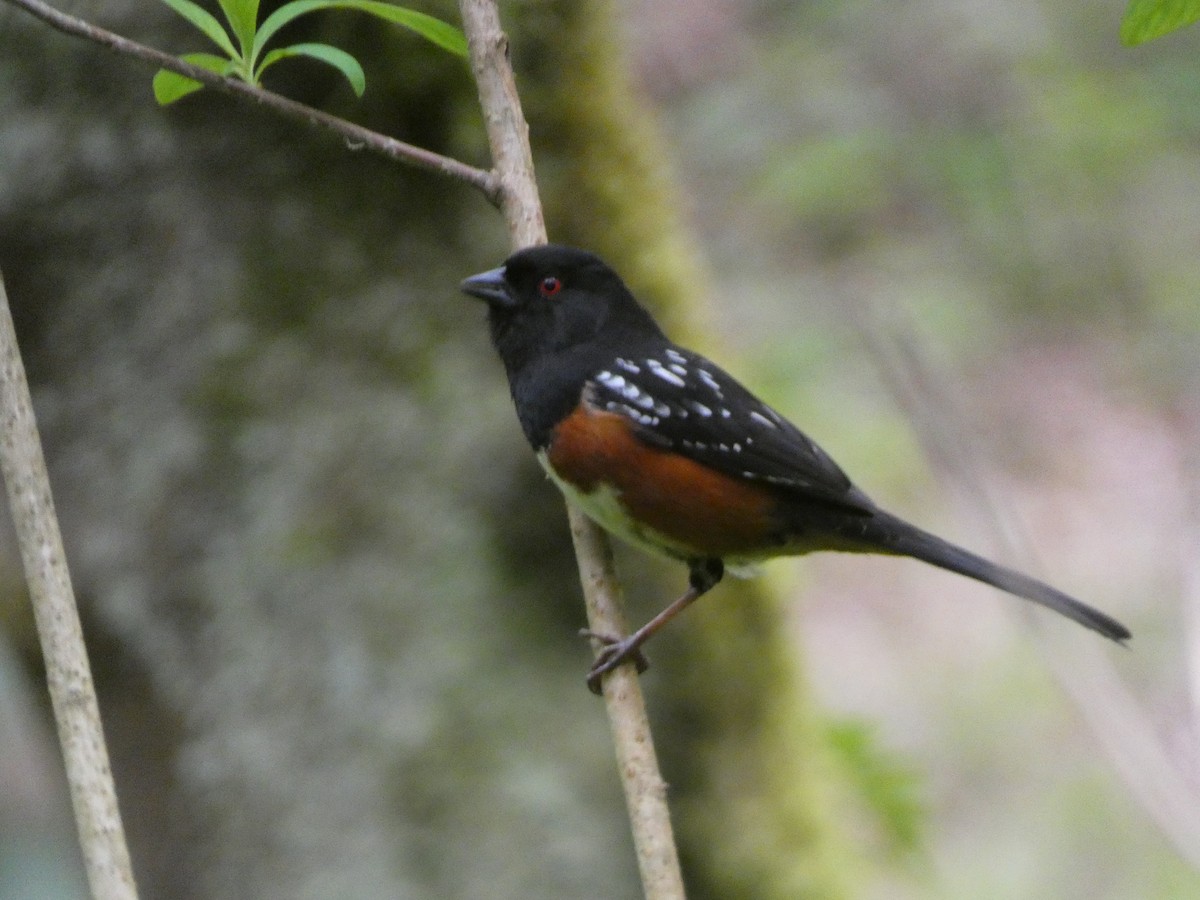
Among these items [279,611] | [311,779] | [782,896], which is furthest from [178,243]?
[782,896]

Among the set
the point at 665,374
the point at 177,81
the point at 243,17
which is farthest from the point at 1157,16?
the point at 665,374

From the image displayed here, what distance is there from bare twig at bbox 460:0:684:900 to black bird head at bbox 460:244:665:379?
0.35 m

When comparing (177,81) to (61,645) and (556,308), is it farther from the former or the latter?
(556,308)

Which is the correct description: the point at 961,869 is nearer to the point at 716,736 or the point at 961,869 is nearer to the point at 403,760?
the point at 716,736

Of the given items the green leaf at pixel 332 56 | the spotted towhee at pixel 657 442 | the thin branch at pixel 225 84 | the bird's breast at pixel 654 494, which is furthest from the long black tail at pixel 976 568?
the green leaf at pixel 332 56

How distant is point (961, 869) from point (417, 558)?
3285 millimetres

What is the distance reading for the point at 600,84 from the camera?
2555 mm

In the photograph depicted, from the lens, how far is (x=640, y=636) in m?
1.87

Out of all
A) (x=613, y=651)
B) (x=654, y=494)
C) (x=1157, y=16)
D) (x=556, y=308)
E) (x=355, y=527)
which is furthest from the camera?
(x=355, y=527)

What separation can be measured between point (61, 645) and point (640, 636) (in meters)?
0.82

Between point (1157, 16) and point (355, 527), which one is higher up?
point (355, 527)

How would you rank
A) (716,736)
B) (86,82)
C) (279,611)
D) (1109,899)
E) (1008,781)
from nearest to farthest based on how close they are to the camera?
(86,82), (279,611), (716,736), (1109,899), (1008,781)

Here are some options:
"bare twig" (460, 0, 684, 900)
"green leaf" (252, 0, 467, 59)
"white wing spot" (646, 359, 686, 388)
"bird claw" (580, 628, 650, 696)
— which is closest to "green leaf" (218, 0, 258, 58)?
"green leaf" (252, 0, 467, 59)

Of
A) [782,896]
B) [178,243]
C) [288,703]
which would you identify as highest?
[178,243]
